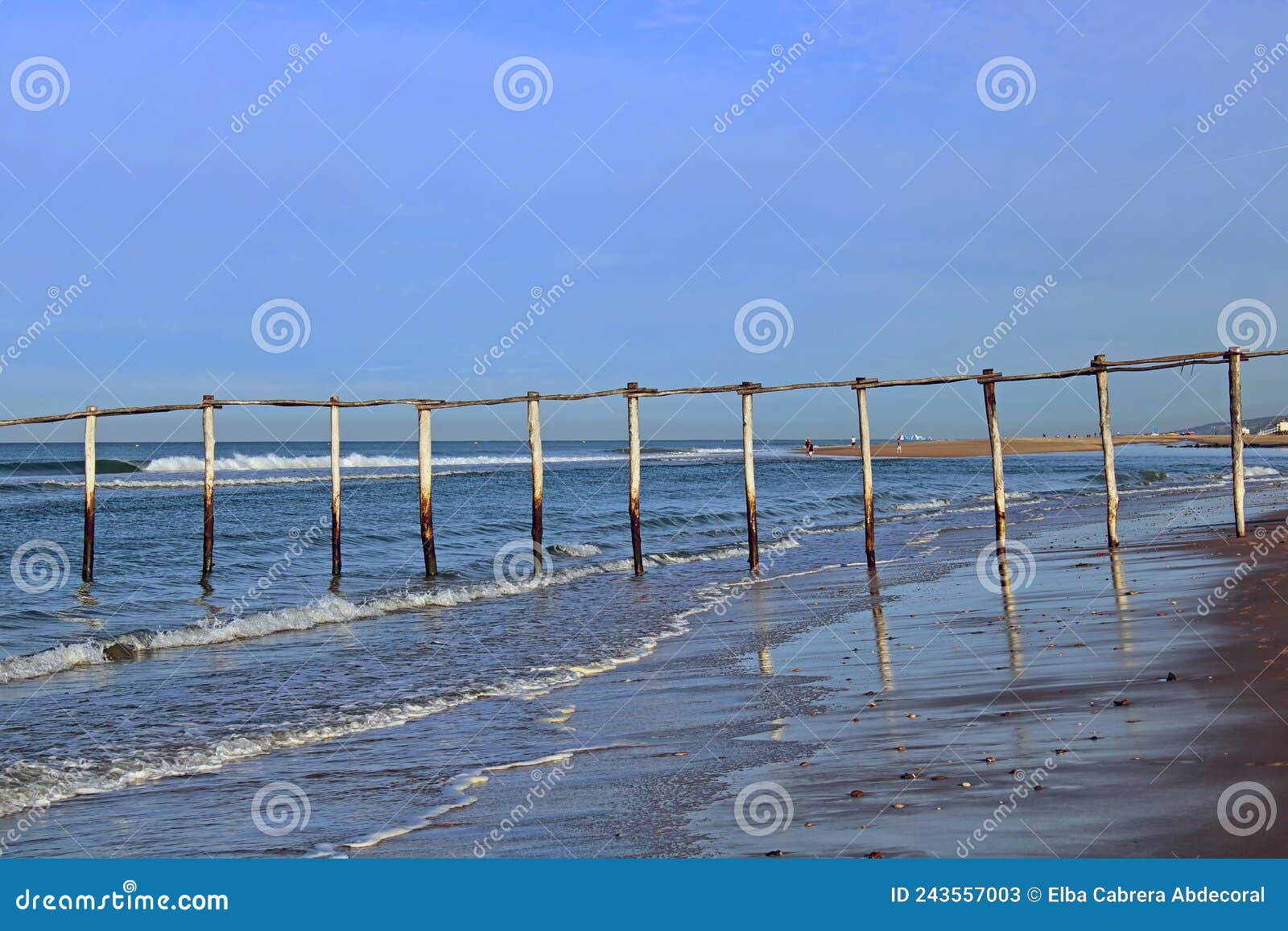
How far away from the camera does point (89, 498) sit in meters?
20.1

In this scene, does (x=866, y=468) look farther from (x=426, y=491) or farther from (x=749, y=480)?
(x=426, y=491)

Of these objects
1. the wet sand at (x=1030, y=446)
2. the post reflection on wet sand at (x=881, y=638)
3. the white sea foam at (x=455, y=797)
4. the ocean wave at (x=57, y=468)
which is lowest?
the white sea foam at (x=455, y=797)

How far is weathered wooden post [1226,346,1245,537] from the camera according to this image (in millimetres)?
17156

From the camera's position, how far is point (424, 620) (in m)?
14.7

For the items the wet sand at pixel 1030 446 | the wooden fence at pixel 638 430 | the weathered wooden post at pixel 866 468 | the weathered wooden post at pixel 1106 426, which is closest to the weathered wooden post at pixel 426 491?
the wooden fence at pixel 638 430

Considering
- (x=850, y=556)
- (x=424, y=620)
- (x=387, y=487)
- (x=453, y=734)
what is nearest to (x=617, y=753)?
(x=453, y=734)

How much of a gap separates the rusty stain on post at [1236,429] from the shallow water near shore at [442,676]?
9.53 ft

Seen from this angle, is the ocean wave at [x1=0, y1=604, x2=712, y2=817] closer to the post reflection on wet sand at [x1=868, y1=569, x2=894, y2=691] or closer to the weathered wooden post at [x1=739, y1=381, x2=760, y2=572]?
the post reflection on wet sand at [x1=868, y1=569, x2=894, y2=691]

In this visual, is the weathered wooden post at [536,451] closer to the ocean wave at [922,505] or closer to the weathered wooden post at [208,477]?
the weathered wooden post at [208,477]

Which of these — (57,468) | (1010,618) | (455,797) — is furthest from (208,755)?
(57,468)

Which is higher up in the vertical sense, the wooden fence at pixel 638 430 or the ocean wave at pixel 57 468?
the ocean wave at pixel 57 468

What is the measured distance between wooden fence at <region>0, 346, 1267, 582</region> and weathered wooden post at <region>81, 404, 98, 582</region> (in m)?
0.02

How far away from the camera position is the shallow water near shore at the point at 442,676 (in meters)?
6.12

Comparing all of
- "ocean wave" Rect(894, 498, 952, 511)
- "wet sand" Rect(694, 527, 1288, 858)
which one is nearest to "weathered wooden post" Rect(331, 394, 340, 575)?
"wet sand" Rect(694, 527, 1288, 858)
